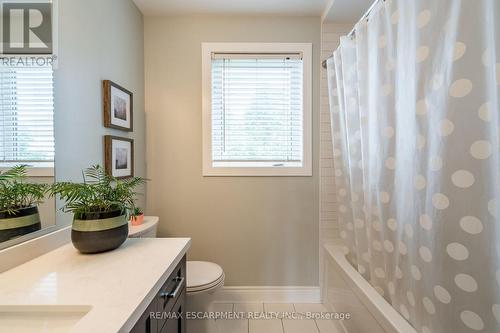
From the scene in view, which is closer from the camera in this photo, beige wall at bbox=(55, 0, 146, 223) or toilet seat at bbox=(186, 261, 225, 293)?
beige wall at bbox=(55, 0, 146, 223)

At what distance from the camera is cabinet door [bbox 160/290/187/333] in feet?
3.00

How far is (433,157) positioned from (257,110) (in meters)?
1.38

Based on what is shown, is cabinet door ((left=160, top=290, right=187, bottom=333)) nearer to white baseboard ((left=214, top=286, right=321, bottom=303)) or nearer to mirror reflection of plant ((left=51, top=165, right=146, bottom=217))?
mirror reflection of plant ((left=51, top=165, right=146, bottom=217))

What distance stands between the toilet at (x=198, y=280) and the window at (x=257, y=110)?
0.65 meters

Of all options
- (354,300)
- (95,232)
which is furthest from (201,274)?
(354,300)

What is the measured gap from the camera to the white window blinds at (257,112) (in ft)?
6.48

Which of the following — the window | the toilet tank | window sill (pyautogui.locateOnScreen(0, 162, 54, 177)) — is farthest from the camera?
the window

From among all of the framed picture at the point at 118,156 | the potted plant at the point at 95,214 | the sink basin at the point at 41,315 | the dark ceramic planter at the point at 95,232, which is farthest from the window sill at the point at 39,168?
the sink basin at the point at 41,315

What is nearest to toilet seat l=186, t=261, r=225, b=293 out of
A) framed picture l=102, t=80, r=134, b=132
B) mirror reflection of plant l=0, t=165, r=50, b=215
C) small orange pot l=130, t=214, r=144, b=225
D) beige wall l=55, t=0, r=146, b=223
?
small orange pot l=130, t=214, r=144, b=225

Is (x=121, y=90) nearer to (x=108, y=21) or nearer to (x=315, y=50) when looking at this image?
(x=108, y=21)

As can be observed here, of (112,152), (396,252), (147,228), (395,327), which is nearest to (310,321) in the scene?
(395,327)

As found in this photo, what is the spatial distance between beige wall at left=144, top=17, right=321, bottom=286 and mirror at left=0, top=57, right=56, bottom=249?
938 mm

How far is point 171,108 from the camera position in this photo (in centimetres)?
197

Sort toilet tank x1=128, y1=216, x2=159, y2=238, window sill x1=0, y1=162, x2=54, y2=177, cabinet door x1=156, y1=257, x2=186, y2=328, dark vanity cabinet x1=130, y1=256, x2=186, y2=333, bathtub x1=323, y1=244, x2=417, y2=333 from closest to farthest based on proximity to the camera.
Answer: dark vanity cabinet x1=130, y1=256, x2=186, y2=333, cabinet door x1=156, y1=257, x2=186, y2=328, window sill x1=0, y1=162, x2=54, y2=177, bathtub x1=323, y1=244, x2=417, y2=333, toilet tank x1=128, y1=216, x2=159, y2=238
